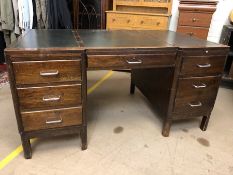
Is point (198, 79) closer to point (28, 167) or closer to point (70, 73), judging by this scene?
point (70, 73)

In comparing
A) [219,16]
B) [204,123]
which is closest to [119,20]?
[219,16]

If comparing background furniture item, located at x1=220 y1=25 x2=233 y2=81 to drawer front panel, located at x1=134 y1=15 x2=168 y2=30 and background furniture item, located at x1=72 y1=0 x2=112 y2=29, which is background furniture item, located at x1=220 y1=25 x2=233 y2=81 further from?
background furniture item, located at x1=72 y1=0 x2=112 y2=29

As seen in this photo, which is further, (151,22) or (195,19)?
(151,22)

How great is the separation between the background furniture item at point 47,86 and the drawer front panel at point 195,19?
1.72 m

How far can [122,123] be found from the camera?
1.88m

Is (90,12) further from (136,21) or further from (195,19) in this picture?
(195,19)

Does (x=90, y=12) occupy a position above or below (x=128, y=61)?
above

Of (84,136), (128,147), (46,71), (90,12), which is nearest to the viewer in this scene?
(46,71)

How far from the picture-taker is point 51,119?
1.33 metres

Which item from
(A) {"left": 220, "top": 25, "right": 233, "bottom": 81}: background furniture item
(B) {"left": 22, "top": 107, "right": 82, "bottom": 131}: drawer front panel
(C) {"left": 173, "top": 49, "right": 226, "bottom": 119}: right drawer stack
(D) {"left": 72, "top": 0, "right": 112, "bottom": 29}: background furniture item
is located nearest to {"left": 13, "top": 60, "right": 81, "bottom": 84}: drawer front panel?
(B) {"left": 22, "top": 107, "right": 82, "bottom": 131}: drawer front panel

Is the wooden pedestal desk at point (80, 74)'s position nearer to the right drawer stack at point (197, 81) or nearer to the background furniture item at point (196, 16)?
the right drawer stack at point (197, 81)

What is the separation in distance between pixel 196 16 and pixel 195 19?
36 mm

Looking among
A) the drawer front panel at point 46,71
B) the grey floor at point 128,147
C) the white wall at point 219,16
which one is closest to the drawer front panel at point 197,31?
the white wall at point 219,16

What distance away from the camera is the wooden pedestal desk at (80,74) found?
118 centimetres
